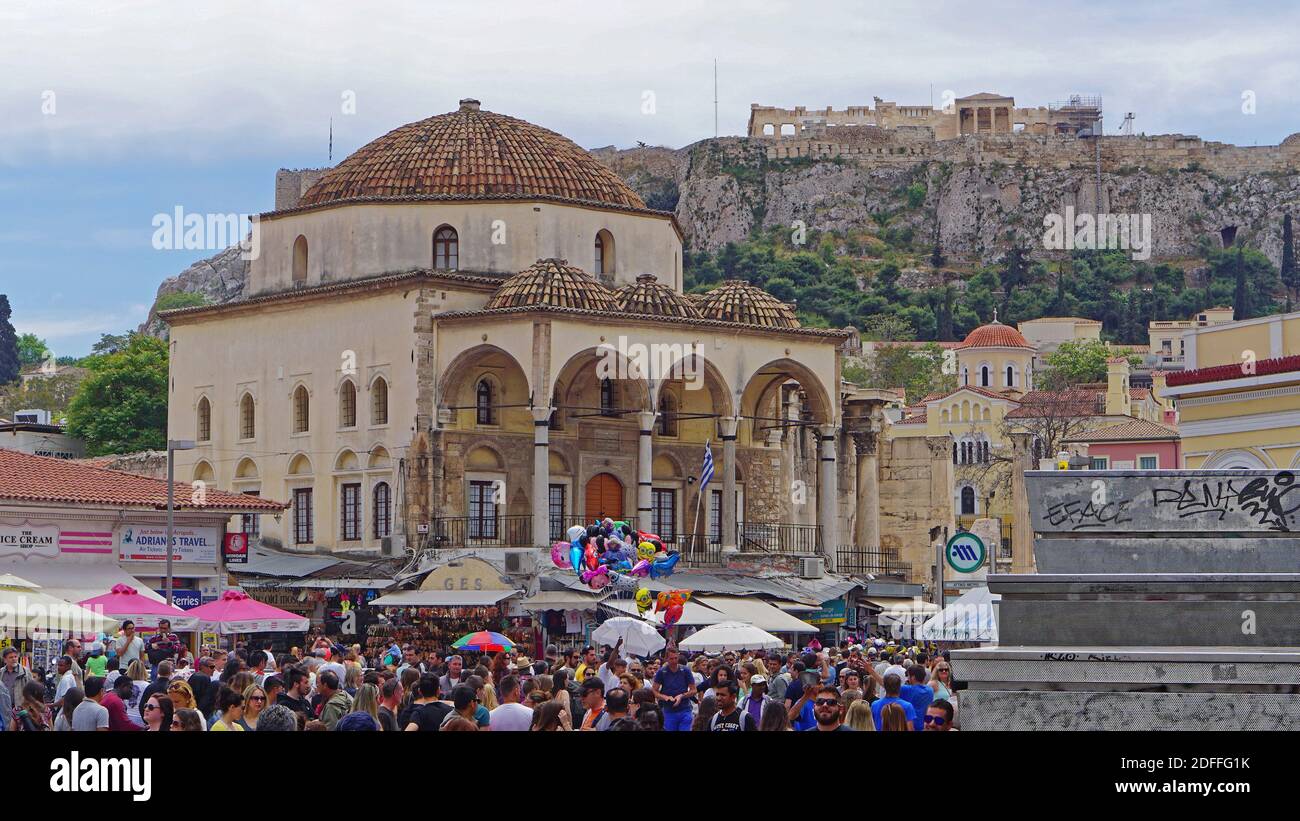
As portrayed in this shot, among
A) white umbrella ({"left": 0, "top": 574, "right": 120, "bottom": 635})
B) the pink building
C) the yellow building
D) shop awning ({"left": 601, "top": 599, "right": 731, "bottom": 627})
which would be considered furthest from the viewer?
the pink building

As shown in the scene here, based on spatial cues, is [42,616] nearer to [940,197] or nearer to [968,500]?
[968,500]

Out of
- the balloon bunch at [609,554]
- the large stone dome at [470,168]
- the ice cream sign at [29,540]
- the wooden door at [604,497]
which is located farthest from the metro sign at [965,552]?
the large stone dome at [470,168]

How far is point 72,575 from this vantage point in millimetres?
38562

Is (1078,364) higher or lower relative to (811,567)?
higher

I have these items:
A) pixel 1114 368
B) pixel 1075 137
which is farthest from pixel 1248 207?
pixel 1114 368

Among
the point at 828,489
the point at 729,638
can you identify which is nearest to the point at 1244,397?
the point at 729,638

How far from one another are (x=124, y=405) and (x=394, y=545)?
34380 mm

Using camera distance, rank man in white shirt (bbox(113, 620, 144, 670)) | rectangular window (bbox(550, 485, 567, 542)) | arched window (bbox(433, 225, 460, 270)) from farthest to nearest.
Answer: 1. arched window (bbox(433, 225, 460, 270))
2. rectangular window (bbox(550, 485, 567, 542))
3. man in white shirt (bbox(113, 620, 144, 670))

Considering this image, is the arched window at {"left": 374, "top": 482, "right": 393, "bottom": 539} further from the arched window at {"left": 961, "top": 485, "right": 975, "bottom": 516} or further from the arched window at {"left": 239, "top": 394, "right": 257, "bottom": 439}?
the arched window at {"left": 961, "top": 485, "right": 975, "bottom": 516}

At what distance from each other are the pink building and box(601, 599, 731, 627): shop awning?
31.5 m

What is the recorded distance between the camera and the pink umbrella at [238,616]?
1177 inches

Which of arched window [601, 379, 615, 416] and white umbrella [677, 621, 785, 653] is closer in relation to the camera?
white umbrella [677, 621, 785, 653]

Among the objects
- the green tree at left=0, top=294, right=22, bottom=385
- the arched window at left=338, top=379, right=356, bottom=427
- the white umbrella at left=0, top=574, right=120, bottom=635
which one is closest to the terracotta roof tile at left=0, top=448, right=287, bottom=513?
the arched window at left=338, top=379, right=356, bottom=427

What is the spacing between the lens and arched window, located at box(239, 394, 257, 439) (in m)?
52.9
